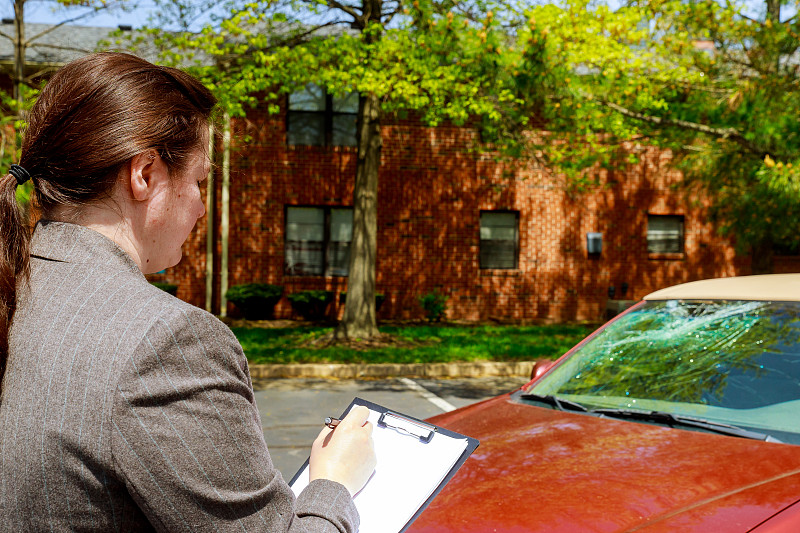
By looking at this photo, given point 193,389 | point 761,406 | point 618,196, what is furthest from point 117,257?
point 618,196

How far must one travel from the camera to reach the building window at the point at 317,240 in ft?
62.2

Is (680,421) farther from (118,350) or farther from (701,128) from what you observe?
(701,128)

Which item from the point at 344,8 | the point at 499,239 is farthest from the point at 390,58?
the point at 499,239

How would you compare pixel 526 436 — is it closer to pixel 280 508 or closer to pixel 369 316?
pixel 280 508

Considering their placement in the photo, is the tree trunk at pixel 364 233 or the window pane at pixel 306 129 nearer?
the tree trunk at pixel 364 233

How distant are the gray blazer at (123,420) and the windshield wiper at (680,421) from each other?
2.11 m

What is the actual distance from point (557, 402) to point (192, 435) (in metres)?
2.43

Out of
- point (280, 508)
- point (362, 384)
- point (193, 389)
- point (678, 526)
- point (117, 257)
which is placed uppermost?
point (117, 257)

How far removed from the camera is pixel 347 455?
1.39 meters

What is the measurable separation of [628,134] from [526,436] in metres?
9.90

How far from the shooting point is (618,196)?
20.3m

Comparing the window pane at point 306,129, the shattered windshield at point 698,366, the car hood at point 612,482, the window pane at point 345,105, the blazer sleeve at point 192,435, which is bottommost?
the car hood at point 612,482

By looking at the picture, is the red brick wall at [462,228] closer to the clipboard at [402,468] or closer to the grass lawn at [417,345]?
the grass lawn at [417,345]

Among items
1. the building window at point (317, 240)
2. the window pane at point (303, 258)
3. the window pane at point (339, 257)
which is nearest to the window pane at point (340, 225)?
the building window at point (317, 240)
